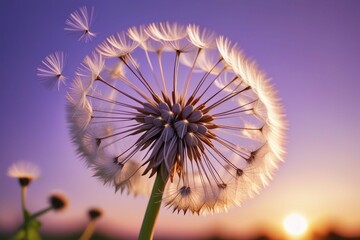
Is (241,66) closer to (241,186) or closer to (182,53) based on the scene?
A: (182,53)

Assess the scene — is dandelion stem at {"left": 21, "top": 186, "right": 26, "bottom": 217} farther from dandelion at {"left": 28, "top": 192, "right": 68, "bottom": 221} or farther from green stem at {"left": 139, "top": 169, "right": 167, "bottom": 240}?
green stem at {"left": 139, "top": 169, "right": 167, "bottom": 240}

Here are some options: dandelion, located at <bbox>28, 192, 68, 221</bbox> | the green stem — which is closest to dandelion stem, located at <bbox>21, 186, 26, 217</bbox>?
dandelion, located at <bbox>28, 192, 68, 221</bbox>

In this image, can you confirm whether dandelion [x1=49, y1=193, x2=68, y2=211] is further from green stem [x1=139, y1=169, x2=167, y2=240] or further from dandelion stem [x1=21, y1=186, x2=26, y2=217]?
green stem [x1=139, y1=169, x2=167, y2=240]

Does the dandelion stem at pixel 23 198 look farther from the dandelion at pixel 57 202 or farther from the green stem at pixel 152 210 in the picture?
the green stem at pixel 152 210

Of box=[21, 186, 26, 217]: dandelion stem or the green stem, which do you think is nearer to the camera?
box=[21, 186, 26, 217]: dandelion stem

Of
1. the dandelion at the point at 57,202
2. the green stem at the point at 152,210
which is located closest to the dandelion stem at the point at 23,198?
the dandelion at the point at 57,202

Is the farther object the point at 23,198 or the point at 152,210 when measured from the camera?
the point at 152,210

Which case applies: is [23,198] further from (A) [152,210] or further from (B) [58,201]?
(A) [152,210]

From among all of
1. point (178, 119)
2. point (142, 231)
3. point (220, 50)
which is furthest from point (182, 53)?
point (142, 231)
